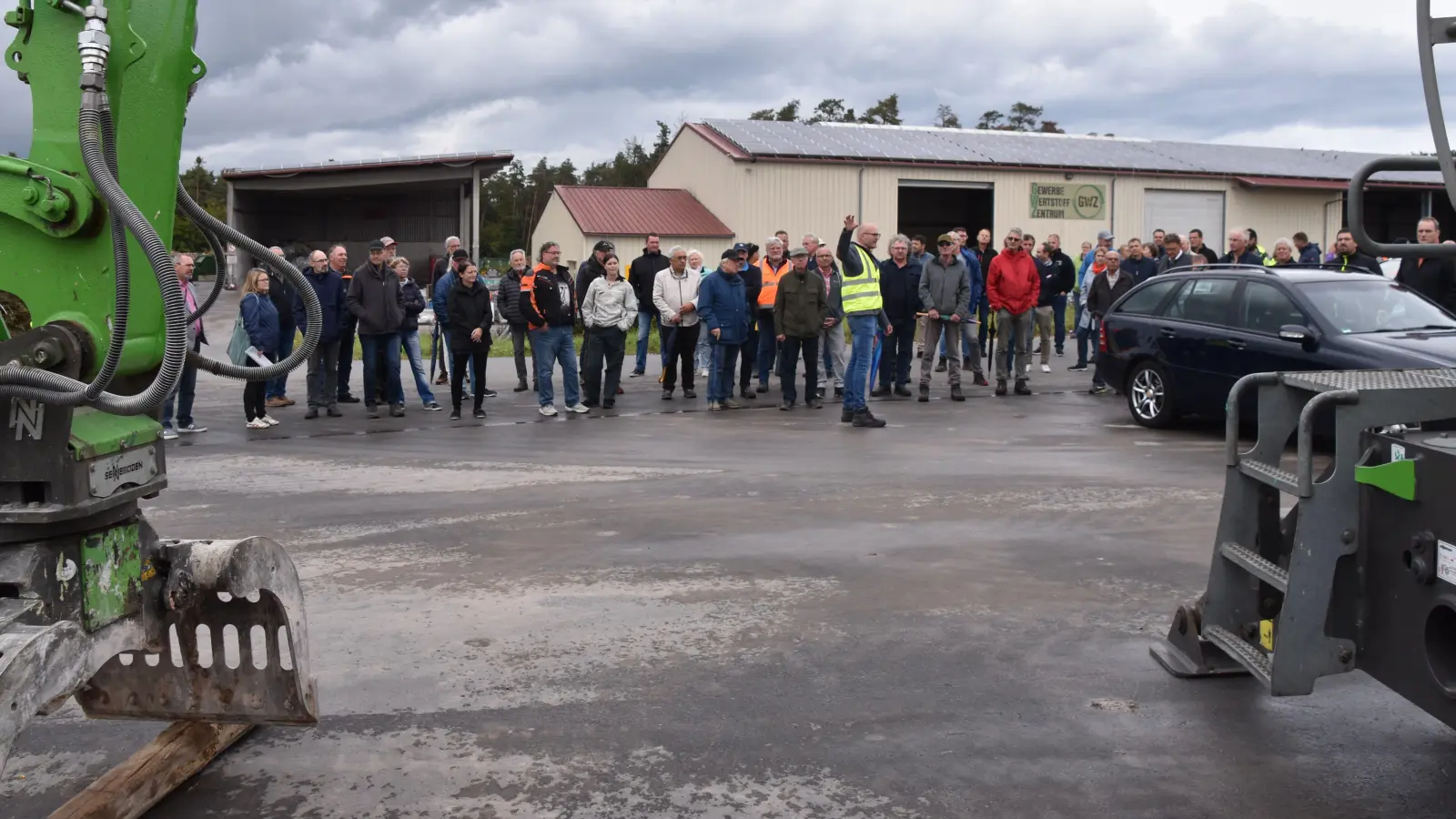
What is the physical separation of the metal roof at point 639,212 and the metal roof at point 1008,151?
6.76ft

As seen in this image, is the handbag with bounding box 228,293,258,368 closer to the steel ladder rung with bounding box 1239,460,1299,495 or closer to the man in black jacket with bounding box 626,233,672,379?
the man in black jacket with bounding box 626,233,672,379

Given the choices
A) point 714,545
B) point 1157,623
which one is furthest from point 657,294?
point 1157,623

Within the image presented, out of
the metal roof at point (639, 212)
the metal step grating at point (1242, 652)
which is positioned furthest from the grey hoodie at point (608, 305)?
the metal roof at point (639, 212)

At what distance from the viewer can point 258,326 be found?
13.7 metres

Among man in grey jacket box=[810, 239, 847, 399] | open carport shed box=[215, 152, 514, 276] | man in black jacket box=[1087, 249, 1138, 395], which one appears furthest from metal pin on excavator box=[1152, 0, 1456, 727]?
open carport shed box=[215, 152, 514, 276]

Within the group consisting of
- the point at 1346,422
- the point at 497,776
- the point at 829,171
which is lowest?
the point at 497,776

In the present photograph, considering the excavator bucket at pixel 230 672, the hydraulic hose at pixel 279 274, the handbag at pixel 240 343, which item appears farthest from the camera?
the handbag at pixel 240 343

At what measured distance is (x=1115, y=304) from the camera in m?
13.9

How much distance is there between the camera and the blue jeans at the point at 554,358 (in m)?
14.5

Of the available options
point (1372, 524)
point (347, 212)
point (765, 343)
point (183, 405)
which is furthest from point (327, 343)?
point (347, 212)

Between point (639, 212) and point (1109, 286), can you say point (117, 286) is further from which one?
point (639, 212)

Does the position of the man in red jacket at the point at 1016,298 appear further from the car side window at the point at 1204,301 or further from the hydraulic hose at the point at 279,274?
the hydraulic hose at the point at 279,274

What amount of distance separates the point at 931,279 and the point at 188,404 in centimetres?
858

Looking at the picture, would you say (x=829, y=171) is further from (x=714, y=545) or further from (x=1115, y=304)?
(x=714, y=545)
